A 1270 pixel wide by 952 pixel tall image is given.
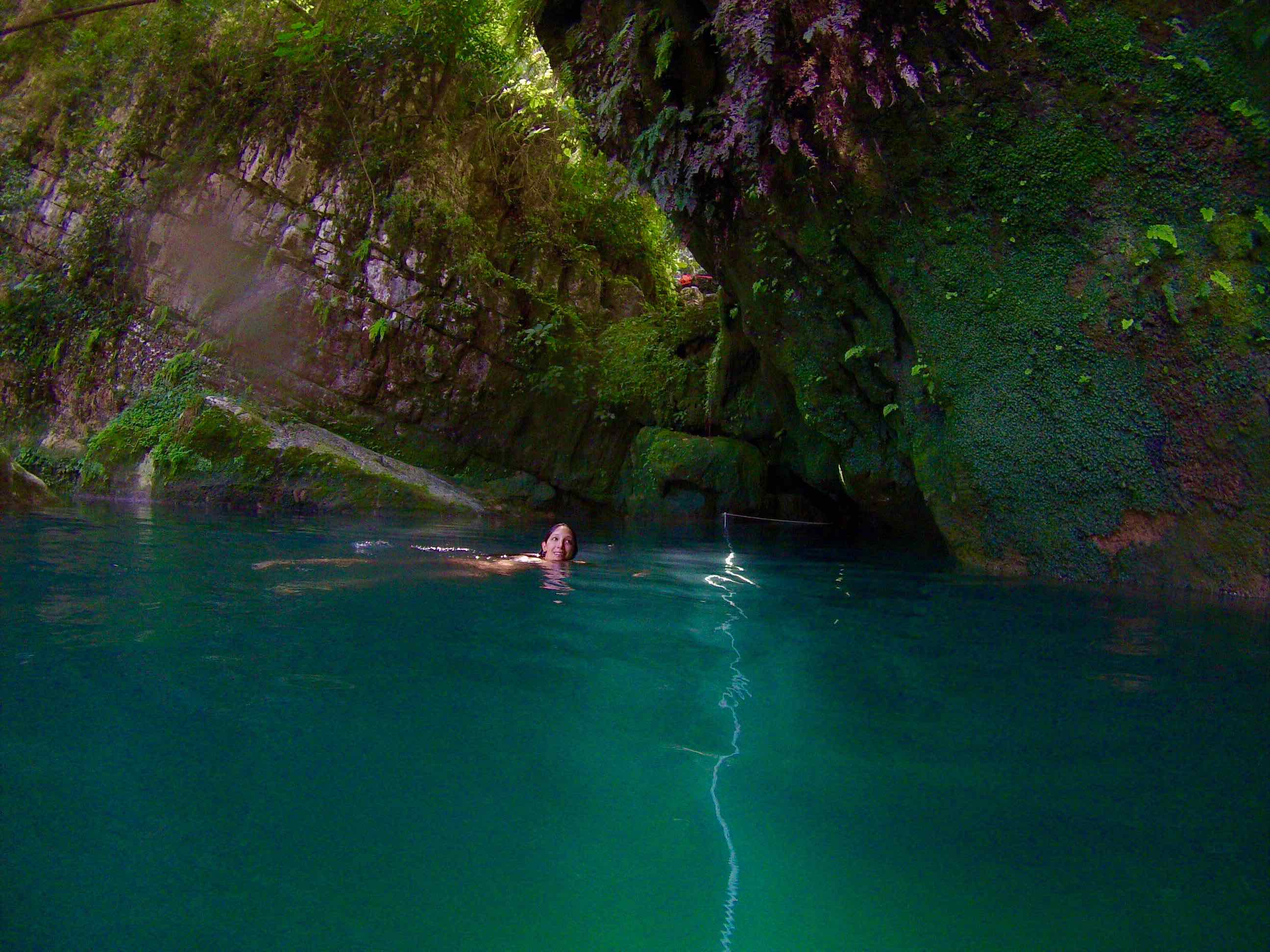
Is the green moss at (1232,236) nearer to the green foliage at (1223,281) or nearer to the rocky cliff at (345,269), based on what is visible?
the green foliage at (1223,281)

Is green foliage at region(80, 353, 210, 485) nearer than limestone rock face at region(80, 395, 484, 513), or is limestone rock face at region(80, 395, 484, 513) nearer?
limestone rock face at region(80, 395, 484, 513)

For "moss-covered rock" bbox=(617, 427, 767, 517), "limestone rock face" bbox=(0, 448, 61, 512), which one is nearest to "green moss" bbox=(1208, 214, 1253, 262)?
"moss-covered rock" bbox=(617, 427, 767, 517)

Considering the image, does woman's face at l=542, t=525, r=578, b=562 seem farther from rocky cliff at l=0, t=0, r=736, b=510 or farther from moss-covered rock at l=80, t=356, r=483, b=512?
rocky cliff at l=0, t=0, r=736, b=510

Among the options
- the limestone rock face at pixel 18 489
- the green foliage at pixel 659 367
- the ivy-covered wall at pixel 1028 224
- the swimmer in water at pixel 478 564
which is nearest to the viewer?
the swimmer in water at pixel 478 564

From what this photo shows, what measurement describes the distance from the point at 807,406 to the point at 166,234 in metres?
13.6

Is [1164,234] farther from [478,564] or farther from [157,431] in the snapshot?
[157,431]

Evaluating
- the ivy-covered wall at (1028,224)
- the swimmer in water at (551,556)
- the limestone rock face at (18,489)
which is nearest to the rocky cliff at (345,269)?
the limestone rock face at (18,489)

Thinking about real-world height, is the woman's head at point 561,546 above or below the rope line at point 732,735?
above

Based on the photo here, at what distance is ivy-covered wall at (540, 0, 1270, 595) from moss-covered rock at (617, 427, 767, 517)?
16.4 feet

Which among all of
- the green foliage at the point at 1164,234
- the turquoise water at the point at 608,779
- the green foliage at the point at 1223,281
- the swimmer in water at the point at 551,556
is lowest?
the turquoise water at the point at 608,779

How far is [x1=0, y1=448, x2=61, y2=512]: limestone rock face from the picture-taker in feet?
31.9

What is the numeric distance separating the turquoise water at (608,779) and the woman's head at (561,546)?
8.52 ft

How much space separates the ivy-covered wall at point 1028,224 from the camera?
6625 mm

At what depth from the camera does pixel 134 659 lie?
3422 mm
